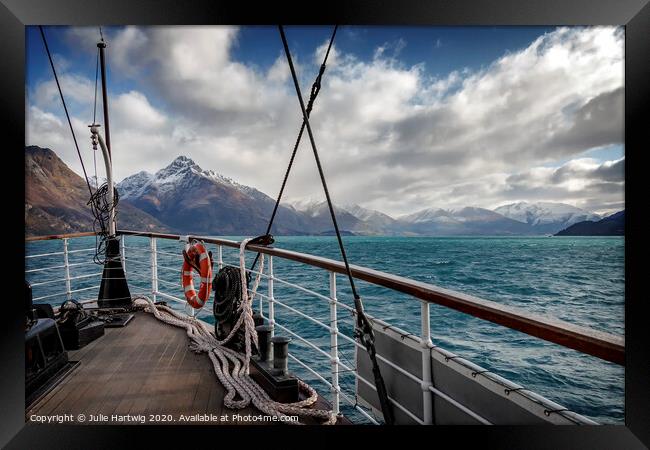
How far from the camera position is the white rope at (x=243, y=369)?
1.41 m

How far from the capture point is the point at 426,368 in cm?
97

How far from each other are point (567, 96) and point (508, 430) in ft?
121

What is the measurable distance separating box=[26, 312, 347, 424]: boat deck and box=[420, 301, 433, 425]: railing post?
492mm

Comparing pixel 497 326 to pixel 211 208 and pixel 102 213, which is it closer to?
pixel 102 213

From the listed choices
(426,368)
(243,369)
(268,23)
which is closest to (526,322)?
(426,368)

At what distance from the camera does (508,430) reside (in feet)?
3.02

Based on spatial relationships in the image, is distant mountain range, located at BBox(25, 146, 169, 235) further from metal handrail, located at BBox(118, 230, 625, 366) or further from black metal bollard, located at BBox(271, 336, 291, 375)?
metal handrail, located at BBox(118, 230, 625, 366)

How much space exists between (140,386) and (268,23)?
63.1 inches

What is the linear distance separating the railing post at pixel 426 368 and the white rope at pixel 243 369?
0.47m

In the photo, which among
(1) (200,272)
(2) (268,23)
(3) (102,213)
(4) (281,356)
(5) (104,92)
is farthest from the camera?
(5) (104,92)

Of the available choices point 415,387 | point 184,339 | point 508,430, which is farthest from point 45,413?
point 508,430

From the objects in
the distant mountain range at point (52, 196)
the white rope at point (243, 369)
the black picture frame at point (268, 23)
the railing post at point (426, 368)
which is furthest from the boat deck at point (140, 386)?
the distant mountain range at point (52, 196)

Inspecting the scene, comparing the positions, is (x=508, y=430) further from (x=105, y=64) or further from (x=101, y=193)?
(x=105, y=64)

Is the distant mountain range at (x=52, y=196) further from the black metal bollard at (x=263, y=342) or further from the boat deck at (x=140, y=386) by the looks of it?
the black metal bollard at (x=263, y=342)
